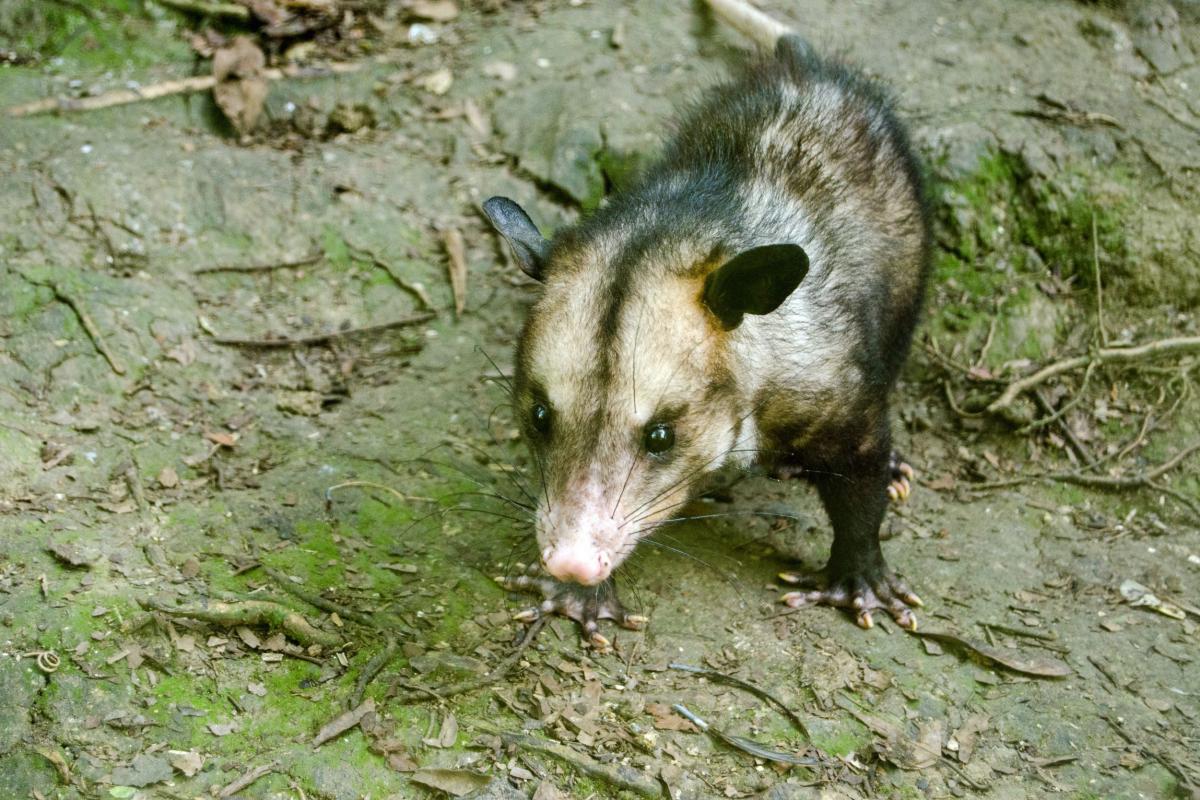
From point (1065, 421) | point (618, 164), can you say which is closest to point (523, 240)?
point (618, 164)

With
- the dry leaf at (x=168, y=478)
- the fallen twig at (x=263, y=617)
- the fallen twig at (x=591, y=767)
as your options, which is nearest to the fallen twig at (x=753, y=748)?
the fallen twig at (x=591, y=767)

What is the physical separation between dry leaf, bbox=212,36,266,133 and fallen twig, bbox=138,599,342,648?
3.92 m

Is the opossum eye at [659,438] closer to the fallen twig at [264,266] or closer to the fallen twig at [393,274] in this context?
the fallen twig at [393,274]

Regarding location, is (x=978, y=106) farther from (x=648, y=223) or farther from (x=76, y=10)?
(x=76, y=10)

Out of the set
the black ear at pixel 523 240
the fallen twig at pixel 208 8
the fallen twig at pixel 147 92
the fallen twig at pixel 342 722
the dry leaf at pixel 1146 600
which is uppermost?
the black ear at pixel 523 240

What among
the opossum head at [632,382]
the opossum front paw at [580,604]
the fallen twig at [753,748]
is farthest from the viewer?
the opossum front paw at [580,604]

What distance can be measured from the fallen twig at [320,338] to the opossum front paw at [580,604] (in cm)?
220

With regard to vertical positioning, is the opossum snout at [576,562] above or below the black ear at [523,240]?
below

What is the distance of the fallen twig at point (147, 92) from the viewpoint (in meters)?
6.80

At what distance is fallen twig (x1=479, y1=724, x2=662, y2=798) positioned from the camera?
4.13 meters

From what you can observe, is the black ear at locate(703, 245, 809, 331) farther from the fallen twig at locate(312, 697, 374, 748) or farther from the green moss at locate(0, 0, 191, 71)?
the green moss at locate(0, 0, 191, 71)

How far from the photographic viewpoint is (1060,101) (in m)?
7.33

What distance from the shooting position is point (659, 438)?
4.36 meters

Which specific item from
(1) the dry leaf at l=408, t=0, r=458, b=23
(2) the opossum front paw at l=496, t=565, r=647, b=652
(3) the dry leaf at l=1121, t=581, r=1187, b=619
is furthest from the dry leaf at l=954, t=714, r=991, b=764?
(1) the dry leaf at l=408, t=0, r=458, b=23
